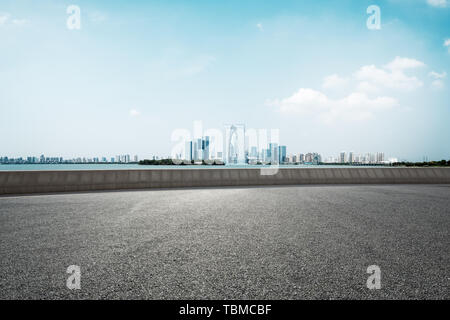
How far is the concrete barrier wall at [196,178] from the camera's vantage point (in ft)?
42.3

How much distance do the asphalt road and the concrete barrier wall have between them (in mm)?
5721

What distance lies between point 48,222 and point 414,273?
24.8ft

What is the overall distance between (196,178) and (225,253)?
38.6 feet

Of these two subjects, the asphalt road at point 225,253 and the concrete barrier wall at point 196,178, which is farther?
the concrete barrier wall at point 196,178

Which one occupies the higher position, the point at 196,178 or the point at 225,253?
the point at 196,178

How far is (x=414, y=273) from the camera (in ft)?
11.6

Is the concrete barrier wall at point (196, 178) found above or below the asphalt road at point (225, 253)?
above

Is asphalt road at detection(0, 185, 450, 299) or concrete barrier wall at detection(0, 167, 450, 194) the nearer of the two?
asphalt road at detection(0, 185, 450, 299)

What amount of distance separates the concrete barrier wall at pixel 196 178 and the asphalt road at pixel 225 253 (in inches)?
225

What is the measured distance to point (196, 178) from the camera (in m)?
15.9

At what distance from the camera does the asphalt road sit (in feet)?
10.2

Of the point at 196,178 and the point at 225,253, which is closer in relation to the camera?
the point at 225,253
